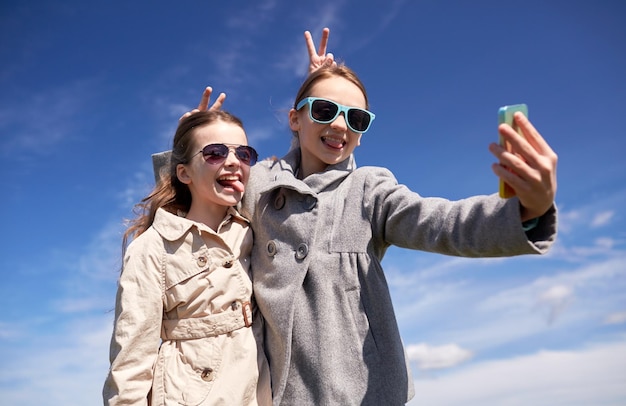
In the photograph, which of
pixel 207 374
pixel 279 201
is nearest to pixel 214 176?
pixel 279 201

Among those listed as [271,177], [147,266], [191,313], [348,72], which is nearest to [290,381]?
[191,313]

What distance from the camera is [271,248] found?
4.21 metres

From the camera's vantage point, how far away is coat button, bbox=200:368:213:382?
12.6 feet

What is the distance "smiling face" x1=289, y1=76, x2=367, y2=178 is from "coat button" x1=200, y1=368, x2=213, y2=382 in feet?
5.60

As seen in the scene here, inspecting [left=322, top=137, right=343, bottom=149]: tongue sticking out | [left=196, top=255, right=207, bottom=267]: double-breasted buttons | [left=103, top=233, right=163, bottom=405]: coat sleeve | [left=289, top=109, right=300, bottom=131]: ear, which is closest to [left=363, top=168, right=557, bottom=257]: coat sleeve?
[left=322, top=137, right=343, bottom=149]: tongue sticking out

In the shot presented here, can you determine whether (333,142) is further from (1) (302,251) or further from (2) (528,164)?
(2) (528,164)

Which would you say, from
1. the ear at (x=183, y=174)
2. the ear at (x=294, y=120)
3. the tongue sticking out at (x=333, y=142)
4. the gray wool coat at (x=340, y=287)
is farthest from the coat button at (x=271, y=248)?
the ear at (x=294, y=120)

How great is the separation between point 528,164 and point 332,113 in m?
1.93

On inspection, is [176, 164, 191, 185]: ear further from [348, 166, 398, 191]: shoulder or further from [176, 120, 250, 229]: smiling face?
[348, 166, 398, 191]: shoulder

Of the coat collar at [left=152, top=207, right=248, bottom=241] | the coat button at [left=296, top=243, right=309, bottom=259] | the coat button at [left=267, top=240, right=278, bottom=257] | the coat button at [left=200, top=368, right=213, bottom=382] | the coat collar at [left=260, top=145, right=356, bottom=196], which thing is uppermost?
the coat collar at [left=260, top=145, right=356, bottom=196]

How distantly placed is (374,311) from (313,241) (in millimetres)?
637

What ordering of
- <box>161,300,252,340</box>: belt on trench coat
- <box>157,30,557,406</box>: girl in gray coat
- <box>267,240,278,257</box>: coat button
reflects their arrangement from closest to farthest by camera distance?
<box>157,30,557,406</box>: girl in gray coat < <box>161,300,252,340</box>: belt on trench coat < <box>267,240,278,257</box>: coat button

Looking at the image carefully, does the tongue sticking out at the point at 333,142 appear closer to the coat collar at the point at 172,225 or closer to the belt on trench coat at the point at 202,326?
the coat collar at the point at 172,225

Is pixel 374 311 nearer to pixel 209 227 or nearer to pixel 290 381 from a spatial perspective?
pixel 290 381
